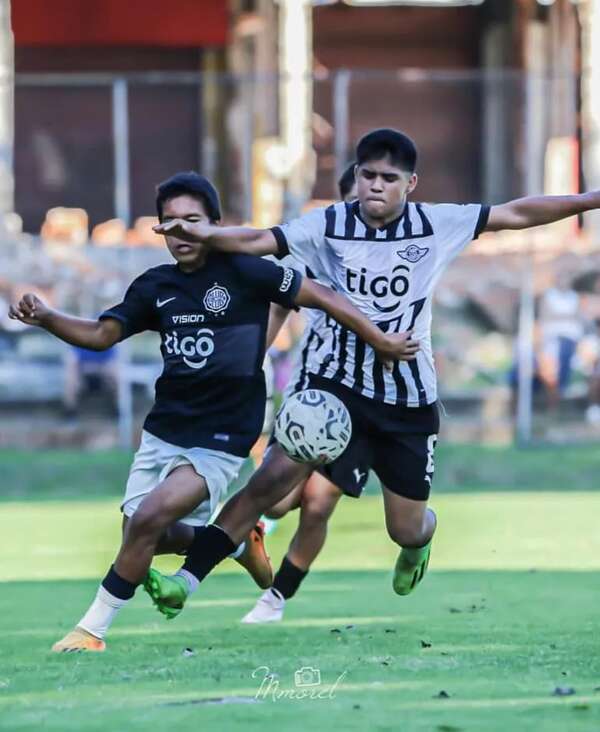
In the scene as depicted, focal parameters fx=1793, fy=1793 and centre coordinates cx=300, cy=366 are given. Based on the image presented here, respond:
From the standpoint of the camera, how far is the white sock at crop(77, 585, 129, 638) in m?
6.97

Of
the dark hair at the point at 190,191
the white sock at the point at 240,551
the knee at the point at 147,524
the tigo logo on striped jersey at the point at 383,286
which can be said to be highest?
the dark hair at the point at 190,191

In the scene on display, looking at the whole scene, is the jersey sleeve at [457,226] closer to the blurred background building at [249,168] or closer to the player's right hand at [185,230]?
the player's right hand at [185,230]

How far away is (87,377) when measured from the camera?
17812 millimetres

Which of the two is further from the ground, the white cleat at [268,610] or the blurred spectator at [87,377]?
the blurred spectator at [87,377]

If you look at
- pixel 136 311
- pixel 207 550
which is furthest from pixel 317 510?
pixel 136 311

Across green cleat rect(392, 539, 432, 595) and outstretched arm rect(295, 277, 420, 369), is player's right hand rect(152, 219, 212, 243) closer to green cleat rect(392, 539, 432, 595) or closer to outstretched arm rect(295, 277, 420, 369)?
outstretched arm rect(295, 277, 420, 369)

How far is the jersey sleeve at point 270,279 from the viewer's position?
7.24 m

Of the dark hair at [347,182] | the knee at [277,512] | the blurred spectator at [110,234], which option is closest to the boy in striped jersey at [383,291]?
the knee at [277,512]

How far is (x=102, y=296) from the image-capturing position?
59.2 ft

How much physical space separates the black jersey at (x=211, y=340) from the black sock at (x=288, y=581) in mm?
1024

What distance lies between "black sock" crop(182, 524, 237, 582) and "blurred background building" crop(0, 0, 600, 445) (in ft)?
34.0

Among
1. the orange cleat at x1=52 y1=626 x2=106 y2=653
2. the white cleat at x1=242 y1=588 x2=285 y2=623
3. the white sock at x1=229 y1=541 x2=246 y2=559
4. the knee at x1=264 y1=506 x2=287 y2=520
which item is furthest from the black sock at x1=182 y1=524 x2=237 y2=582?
the knee at x1=264 y1=506 x2=287 y2=520

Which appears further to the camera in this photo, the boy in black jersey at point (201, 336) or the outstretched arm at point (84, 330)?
the outstretched arm at point (84, 330)

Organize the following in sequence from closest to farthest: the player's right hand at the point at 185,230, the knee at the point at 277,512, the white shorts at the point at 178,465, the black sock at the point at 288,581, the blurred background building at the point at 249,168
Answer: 1. the player's right hand at the point at 185,230
2. the white shorts at the point at 178,465
3. the black sock at the point at 288,581
4. the knee at the point at 277,512
5. the blurred background building at the point at 249,168
